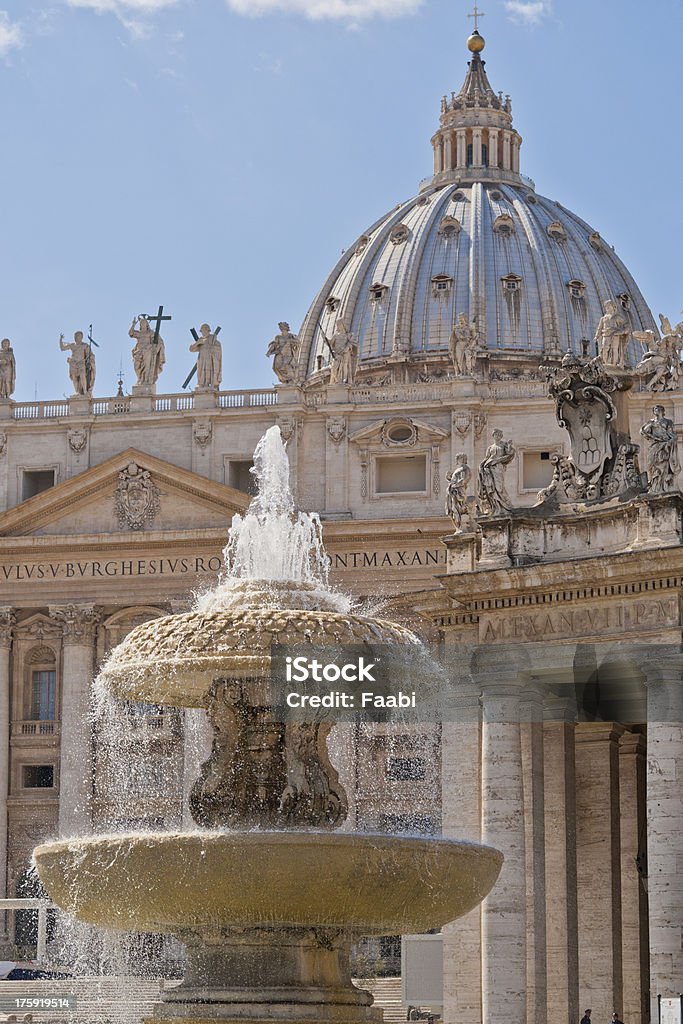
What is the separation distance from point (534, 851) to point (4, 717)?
42.1 meters

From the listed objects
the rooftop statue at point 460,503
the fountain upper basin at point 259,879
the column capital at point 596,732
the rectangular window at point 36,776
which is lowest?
the fountain upper basin at point 259,879

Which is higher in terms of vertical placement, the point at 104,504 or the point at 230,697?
the point at 104,504

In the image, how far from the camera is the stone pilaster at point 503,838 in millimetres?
27172

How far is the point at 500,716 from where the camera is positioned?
2778 centimetres

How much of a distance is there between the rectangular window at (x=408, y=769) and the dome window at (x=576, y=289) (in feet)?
186

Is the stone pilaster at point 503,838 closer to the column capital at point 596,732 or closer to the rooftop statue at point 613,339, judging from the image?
the column capital at point 596,732

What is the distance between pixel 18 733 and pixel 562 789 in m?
41.5

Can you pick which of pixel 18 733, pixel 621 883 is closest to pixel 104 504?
pixel 18 733

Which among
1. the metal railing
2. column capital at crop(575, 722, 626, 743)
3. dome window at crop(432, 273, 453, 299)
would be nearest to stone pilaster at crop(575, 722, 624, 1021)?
column capital at crop(575, 722, 626, 743)

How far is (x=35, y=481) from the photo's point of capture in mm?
70062

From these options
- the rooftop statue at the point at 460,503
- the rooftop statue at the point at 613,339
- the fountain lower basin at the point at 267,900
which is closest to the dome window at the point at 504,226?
the rooftop statue at the point at 613,339

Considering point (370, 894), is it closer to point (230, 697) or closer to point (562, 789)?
point (230, 697)

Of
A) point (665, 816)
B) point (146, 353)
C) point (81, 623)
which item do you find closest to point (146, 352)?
point (146, 353)

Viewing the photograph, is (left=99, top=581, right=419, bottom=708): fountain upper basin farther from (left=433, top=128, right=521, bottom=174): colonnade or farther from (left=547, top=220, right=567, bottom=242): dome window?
(left=433, top=128, right=521, bottom=174): colonnade
